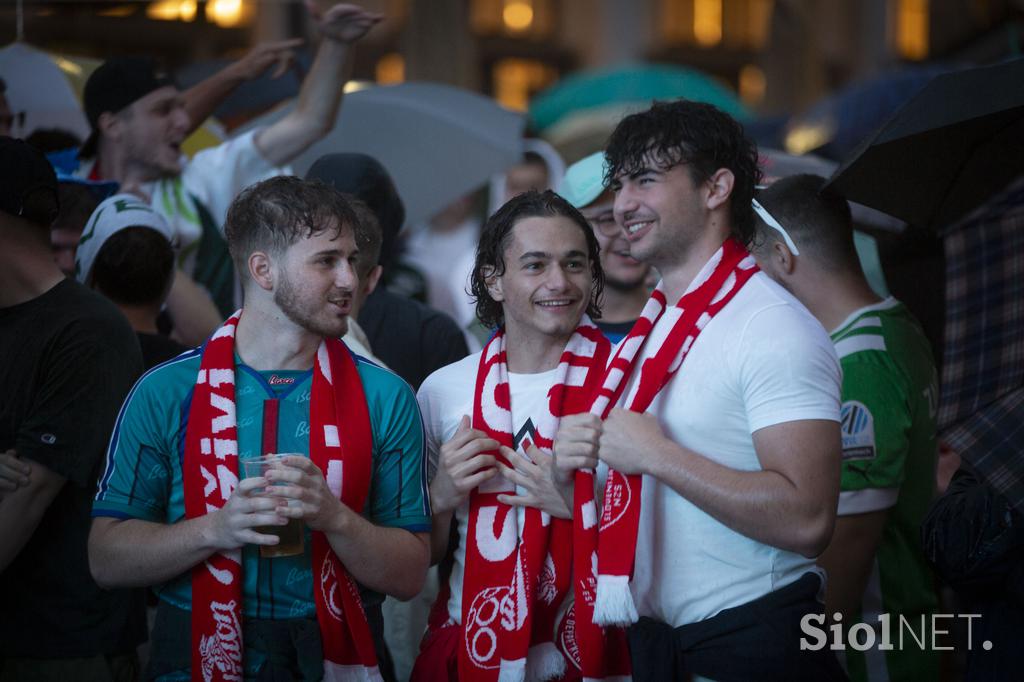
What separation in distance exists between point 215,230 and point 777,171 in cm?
230

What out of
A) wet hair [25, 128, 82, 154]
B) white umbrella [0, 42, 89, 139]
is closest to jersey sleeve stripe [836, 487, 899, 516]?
wet hair [25, 128, 82, 154]

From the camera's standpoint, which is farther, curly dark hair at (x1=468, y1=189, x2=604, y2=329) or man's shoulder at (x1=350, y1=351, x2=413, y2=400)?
curly dark hair at (x1=468, y1=189, x2=604, y2=329)

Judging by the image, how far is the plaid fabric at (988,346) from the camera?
2.83 m

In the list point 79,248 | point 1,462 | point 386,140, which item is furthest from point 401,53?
point 1,462

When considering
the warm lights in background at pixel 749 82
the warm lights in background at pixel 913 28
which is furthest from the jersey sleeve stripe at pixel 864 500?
the warm lights in background at pixel 913 28

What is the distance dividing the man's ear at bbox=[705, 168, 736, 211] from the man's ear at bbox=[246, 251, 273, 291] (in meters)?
1.13

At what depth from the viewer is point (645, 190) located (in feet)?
10.0

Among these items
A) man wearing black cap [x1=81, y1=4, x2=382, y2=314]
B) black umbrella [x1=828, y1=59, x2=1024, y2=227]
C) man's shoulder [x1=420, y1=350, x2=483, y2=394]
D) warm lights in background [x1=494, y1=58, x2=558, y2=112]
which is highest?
warm lights in background [x1=494, y1=58, x2=558, y2=112]

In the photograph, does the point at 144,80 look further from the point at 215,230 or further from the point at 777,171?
the point at 777,171

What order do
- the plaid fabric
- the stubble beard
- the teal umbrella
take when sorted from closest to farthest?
the plaid fabric → the stubble beard → the teal umbrella

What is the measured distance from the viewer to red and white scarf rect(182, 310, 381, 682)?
109 inches

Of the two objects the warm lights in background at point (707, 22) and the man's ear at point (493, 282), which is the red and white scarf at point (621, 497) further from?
the warm lights in background at point (707, 22)

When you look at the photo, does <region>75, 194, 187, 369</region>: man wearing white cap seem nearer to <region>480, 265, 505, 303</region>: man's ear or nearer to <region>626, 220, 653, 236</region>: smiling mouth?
<region>480, 265, 505, 303</region>: man's ear

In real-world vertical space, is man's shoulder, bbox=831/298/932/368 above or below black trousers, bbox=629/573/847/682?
above
